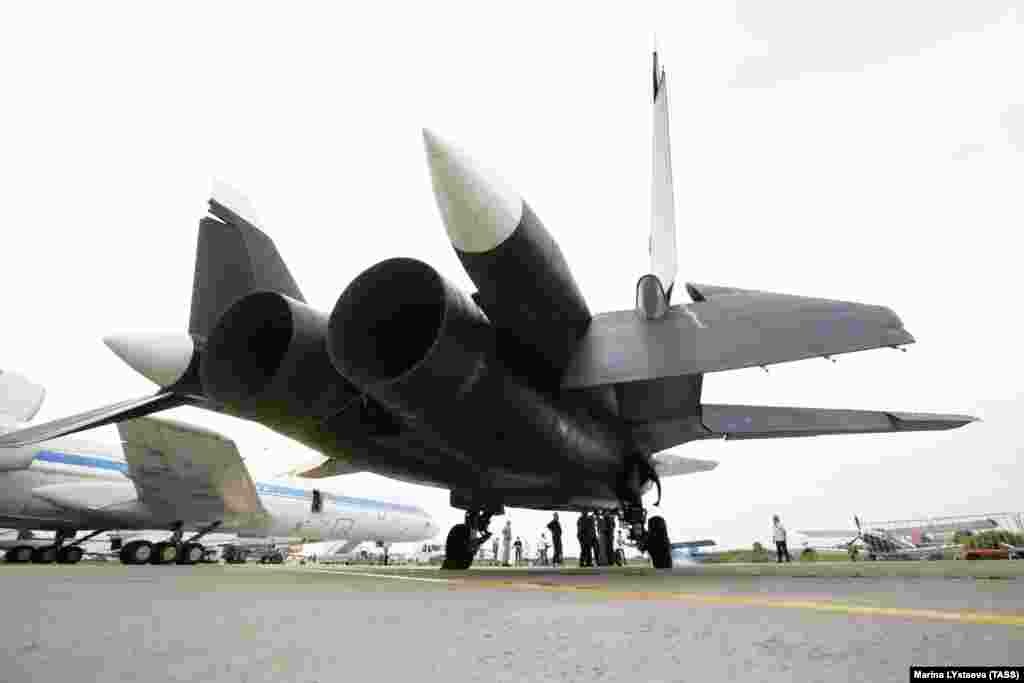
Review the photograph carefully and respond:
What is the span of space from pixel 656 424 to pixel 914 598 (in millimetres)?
3711

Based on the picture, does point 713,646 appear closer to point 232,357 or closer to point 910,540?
point 232,357

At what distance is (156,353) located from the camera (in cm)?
407

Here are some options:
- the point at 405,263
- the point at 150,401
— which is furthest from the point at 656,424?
the point at 150,401

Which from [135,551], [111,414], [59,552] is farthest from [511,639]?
[59,552]

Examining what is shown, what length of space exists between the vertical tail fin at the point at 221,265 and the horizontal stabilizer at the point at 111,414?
1.76 ft

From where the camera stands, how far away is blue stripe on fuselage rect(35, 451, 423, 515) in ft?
41.2

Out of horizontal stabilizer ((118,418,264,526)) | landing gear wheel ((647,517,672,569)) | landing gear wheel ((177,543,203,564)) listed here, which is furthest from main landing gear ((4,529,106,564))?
landing gear wheel ((647,517,672,569))

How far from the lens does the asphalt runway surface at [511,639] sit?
107 centimetres

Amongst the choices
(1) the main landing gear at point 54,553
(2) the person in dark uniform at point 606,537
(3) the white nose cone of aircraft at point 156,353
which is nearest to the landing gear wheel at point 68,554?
(1) the main landing gear at point 54,553

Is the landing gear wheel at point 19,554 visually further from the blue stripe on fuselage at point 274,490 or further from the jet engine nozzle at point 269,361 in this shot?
the jet engine nozzle at point 269,361

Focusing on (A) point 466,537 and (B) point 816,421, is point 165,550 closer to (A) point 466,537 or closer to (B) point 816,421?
(A) point 466,537

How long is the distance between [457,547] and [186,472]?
7.67 metres

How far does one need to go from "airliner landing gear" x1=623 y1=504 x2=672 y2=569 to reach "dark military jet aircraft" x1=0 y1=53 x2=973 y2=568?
1901mm

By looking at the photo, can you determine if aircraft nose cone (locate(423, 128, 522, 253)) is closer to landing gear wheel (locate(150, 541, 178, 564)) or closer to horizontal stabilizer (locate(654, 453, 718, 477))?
horizontal stabilizer (locate(654, 453, 718, 477))
